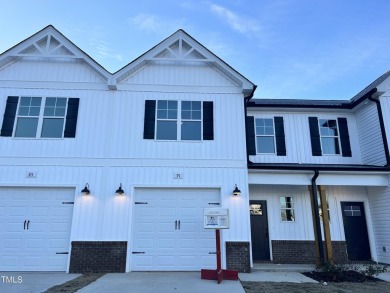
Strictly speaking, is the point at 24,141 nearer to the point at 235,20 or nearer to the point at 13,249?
the point at 13,249

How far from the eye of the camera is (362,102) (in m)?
10.0

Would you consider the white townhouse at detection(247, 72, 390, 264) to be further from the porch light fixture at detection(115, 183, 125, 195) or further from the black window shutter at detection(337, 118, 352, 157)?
the porch light fixture at detection(115, 183, 125, 195)

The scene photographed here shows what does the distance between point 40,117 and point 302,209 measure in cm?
1039

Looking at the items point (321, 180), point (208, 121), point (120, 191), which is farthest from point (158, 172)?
point (321, 180)

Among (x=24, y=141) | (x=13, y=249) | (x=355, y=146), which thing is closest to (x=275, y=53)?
(x=355, y=146)

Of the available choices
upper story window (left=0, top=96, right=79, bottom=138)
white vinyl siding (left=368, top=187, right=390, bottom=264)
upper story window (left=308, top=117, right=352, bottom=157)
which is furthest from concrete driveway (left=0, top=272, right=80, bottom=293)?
white vinyl siding (left=368, top=187, right=390, bottom=264)

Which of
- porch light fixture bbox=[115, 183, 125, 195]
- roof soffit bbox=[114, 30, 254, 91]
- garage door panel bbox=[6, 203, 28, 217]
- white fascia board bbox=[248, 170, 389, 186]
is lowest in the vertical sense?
garage door panel bbox=[6, 203, 28, 217]

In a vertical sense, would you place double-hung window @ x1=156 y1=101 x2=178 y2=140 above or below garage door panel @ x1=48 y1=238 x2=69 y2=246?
above

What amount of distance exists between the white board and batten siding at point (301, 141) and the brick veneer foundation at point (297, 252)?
10.6ft

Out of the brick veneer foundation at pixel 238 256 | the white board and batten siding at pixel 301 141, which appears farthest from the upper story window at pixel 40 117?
the white board and batten siding at pixel 301 141

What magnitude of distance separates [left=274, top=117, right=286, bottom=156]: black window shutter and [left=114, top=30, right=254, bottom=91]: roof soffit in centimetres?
268

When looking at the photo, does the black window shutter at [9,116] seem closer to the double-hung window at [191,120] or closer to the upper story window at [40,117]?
the upper story window at [40,117]

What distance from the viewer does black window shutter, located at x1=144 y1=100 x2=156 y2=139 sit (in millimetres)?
8289

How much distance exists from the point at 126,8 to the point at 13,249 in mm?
10314
